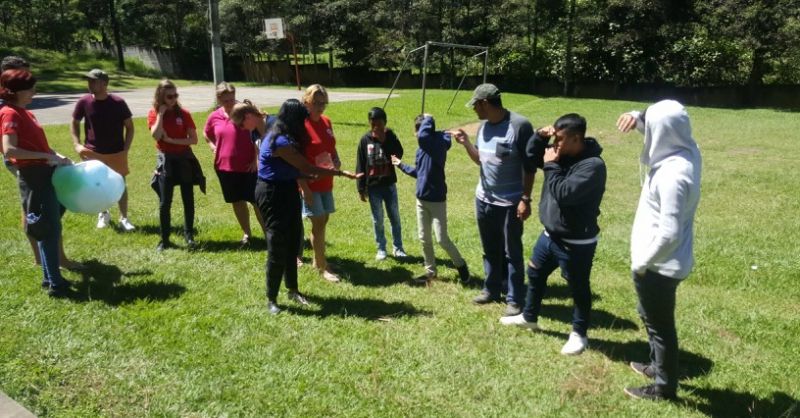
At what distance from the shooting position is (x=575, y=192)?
383 cm

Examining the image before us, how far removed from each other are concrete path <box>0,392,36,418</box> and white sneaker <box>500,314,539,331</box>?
324cm

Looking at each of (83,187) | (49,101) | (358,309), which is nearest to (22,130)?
(83,187)

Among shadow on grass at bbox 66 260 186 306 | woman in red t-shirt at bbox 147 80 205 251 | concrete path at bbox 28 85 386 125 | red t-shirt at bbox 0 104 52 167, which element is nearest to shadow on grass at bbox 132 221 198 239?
woman in red t-shirt at bbox 147 80 205 251

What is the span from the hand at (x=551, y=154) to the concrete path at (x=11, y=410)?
3581mm

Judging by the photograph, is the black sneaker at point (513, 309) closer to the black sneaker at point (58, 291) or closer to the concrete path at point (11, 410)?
the concrete path at point (11, 410)

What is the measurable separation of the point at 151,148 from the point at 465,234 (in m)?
8.70

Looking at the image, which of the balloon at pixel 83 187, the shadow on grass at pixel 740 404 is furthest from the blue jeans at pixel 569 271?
the balloon at pixel 83 187

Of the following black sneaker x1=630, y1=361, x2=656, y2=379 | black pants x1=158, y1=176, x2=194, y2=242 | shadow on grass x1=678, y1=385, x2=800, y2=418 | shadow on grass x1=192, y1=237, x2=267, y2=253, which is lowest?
shadow on grass x1=678, y1=385, x2=800, y2=418

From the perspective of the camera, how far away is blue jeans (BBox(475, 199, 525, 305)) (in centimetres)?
470

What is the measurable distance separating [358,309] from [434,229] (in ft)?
3.51

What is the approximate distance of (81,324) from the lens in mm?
4414

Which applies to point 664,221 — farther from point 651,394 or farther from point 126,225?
point 126,225

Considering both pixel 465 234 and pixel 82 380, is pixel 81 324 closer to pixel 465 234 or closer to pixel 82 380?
pixel 82 380

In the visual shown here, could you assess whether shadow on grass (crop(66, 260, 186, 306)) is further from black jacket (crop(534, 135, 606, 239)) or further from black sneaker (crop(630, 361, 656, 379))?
black sneaker (crop(630, 361, 656, 379))
